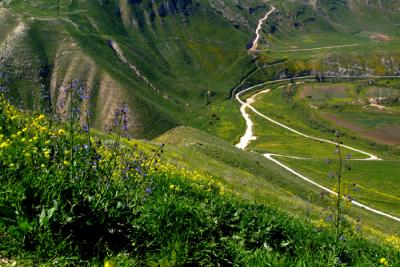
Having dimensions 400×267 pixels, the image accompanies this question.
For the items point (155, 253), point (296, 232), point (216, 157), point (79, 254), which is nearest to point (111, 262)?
point (79, 254)

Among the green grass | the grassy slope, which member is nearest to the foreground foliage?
the grassy slope

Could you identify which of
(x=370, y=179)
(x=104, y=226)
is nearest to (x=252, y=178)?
(x=104, y=226)

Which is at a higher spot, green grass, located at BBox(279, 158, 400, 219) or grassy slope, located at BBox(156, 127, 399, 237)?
grassy slope, located at BBox(156, 127, 399, 237)

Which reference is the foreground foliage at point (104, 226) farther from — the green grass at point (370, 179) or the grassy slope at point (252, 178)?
the green grass at point (370, 179)

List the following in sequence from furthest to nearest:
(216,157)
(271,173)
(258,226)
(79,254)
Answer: (271,173)
(216,157)
(258,226)
(79,254)

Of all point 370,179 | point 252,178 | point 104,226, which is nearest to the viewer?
point 104,226

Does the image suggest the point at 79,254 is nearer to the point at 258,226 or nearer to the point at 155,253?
the point at 155,253

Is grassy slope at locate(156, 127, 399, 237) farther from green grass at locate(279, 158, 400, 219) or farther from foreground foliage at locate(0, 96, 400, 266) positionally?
green grass at locate(279, 158, 400, 219)

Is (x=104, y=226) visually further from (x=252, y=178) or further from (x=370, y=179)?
(x=370, y=179)

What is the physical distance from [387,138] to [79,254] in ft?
665

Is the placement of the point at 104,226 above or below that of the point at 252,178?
above

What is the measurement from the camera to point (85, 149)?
10773 millimetres

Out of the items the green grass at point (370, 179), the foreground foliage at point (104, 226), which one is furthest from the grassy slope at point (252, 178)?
the green grass at point (370, 179)

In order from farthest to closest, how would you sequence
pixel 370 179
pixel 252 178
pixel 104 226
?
pixel 370 179 → pixel 252 178 → pixel 104 226
